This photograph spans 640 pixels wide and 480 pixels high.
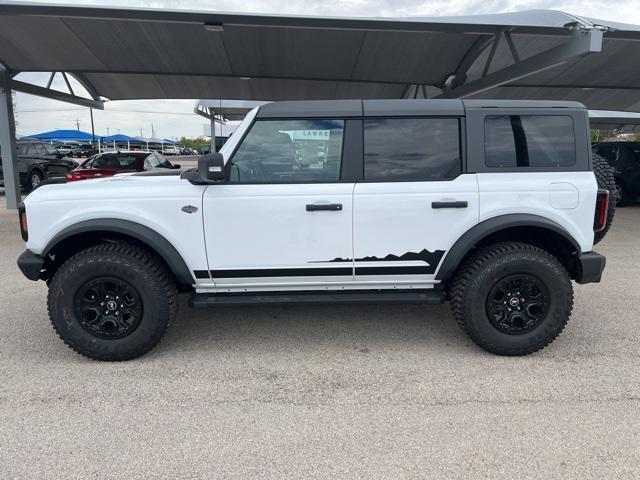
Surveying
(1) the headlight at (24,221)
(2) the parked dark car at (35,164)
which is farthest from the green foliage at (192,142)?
(1) the headlight at (24,221)

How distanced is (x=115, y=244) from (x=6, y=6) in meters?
5.44

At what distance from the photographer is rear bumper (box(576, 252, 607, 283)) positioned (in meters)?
3.36

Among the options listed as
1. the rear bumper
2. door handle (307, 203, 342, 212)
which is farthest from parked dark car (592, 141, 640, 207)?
door handle (307, 203, 342, 212)

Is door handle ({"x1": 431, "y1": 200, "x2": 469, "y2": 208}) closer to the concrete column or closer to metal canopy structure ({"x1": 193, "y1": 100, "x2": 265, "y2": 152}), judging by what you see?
the concrete column

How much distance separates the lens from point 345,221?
3.27 m

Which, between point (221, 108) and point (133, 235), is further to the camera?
point (221, 108)

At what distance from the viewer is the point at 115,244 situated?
336 cm

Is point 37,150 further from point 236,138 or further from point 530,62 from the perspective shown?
point 530,62

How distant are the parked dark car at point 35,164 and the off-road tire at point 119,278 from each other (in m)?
11.9

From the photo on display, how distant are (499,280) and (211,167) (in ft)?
7.24

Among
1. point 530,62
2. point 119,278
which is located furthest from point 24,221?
point 530,62

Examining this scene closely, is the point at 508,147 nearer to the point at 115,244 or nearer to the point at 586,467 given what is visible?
the point at 586,467

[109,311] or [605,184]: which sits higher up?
[605,184]

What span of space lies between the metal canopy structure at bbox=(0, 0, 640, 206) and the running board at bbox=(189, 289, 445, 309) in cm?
473
